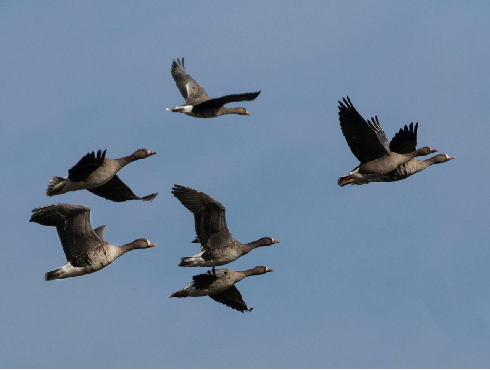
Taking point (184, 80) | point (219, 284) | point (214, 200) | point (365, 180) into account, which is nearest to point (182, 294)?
point (219, 284)

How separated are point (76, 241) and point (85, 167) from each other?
2.16 meters

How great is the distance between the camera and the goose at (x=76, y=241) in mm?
25484

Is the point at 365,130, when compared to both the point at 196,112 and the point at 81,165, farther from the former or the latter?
the point at 81,165

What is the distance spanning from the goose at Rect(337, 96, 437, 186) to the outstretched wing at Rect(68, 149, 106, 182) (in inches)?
302

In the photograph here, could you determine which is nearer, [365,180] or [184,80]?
[365,180]

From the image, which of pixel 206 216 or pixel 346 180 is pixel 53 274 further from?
pixel 346 180

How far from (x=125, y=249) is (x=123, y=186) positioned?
8.26ft

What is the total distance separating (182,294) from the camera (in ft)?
91.6

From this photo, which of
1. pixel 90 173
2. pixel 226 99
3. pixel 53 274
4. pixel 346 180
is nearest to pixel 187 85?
pixel 226 99

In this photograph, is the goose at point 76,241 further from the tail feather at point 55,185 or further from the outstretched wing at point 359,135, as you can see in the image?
the outstretched wing at point 359,135

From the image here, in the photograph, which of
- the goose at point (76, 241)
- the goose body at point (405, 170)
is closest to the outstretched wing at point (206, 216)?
the goose at point (76, 241)

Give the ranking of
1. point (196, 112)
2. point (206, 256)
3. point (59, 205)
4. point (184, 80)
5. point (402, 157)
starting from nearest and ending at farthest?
point (59, 205) < point (206, 256) < point (402, 157) < point (196, 112) < point (184, 80)

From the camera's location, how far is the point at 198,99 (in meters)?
35.6

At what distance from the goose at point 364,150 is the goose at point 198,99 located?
9.81ft
